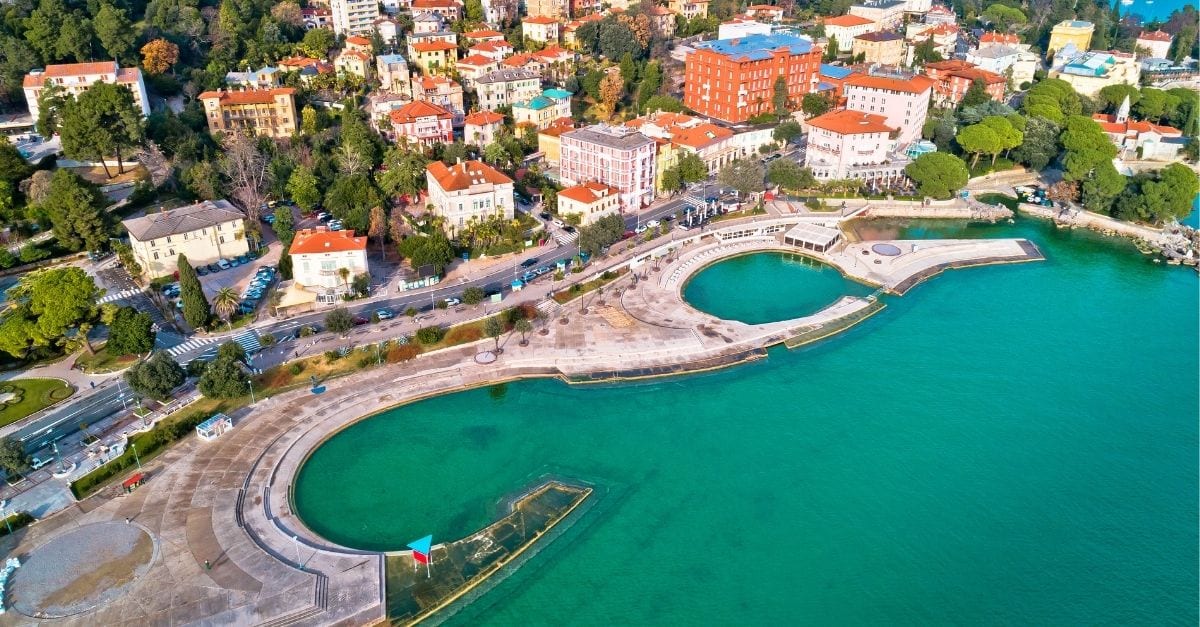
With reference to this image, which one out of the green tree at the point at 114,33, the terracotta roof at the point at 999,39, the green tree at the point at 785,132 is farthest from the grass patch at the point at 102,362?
the terracotta roof at the point at 999,39

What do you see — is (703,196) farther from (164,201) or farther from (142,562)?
(142,562)

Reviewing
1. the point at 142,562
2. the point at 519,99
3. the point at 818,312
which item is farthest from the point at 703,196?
the point at 142,562

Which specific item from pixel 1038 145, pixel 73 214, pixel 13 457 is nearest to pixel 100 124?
pixel 73 214

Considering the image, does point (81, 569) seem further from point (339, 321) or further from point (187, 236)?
point (187, 236)

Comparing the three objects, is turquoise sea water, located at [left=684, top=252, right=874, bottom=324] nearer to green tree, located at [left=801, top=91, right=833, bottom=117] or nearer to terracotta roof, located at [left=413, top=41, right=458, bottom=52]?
green tree, located at [left=801, top=91, right=833, bottom=117]

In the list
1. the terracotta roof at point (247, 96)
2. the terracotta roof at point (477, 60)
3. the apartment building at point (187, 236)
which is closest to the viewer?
the apartment building at point (187, 236)

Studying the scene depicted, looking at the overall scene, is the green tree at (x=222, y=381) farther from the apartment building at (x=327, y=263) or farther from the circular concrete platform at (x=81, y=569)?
the apartment building at (x=327, y=263)

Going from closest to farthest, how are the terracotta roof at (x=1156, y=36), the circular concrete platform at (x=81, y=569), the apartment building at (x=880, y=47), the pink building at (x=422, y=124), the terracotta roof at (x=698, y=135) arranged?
the circular concrete platform at (x=81, y=569) < the terracotta roof at (x=698, y=135) < the pink building at (x=422, y=124) < the apartment building at (x=880, y=47) < the terracotta roof at (x=1156, y=36)
